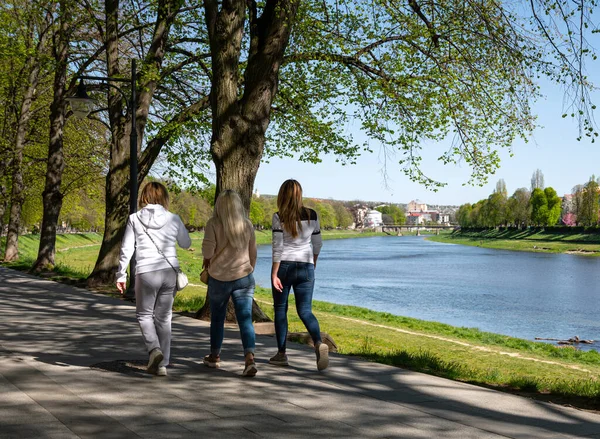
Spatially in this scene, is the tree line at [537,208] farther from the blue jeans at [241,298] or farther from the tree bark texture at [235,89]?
the blue jeans at [241,298]

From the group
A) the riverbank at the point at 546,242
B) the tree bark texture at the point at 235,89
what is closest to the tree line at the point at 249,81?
the tree bark texture at the point at 235,89

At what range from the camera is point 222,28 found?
10.7 metres

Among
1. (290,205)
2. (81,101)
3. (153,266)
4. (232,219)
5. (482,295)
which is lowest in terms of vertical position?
(482,295)

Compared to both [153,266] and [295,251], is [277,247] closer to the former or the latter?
[295,251]

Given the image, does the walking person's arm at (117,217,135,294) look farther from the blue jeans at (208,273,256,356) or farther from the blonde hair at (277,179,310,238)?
the blonde hair at (277,179,310,238)

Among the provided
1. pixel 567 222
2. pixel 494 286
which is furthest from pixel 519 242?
pixel 494 286

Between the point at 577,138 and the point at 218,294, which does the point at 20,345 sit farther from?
the point at 577,138

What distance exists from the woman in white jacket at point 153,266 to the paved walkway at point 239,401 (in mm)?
367

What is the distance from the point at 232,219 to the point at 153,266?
32.4 inches

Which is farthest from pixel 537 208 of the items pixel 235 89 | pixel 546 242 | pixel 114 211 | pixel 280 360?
pixel 280 360

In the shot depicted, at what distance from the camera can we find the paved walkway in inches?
177

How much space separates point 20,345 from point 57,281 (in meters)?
11.0

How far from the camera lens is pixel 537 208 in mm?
112750

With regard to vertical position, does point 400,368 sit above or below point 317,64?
below
